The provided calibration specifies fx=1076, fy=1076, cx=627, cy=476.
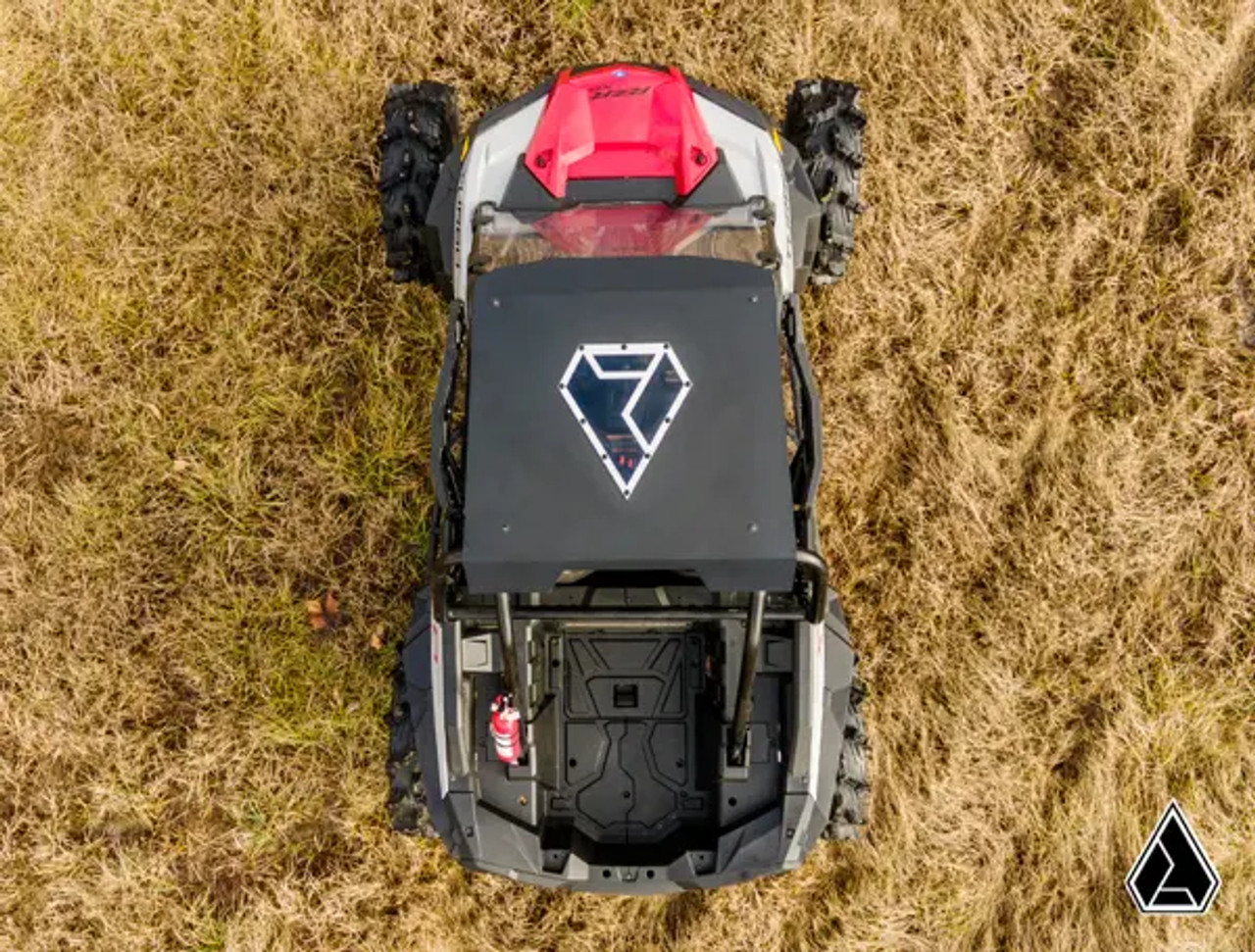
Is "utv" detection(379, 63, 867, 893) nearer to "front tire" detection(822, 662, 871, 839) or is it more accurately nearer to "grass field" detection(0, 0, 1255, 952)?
"front tire" detection(822, 662, 871, 839)

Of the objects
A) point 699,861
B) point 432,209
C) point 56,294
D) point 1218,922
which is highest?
point 432,209

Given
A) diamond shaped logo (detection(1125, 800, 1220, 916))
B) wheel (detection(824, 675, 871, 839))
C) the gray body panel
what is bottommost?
diamond shaped logo (detection(1125, 800, 1220, 916))

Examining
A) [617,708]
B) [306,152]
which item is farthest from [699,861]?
[306,152]

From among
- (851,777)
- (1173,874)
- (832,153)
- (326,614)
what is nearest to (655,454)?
(851,777)

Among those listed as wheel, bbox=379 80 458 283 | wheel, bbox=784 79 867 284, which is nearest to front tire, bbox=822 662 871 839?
wheel, bbox=784 79 867 284

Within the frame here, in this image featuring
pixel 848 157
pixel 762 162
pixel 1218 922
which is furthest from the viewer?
pixel 1218 922

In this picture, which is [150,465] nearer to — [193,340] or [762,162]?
[193,340]

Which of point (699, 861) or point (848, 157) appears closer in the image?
point (699, 861)
